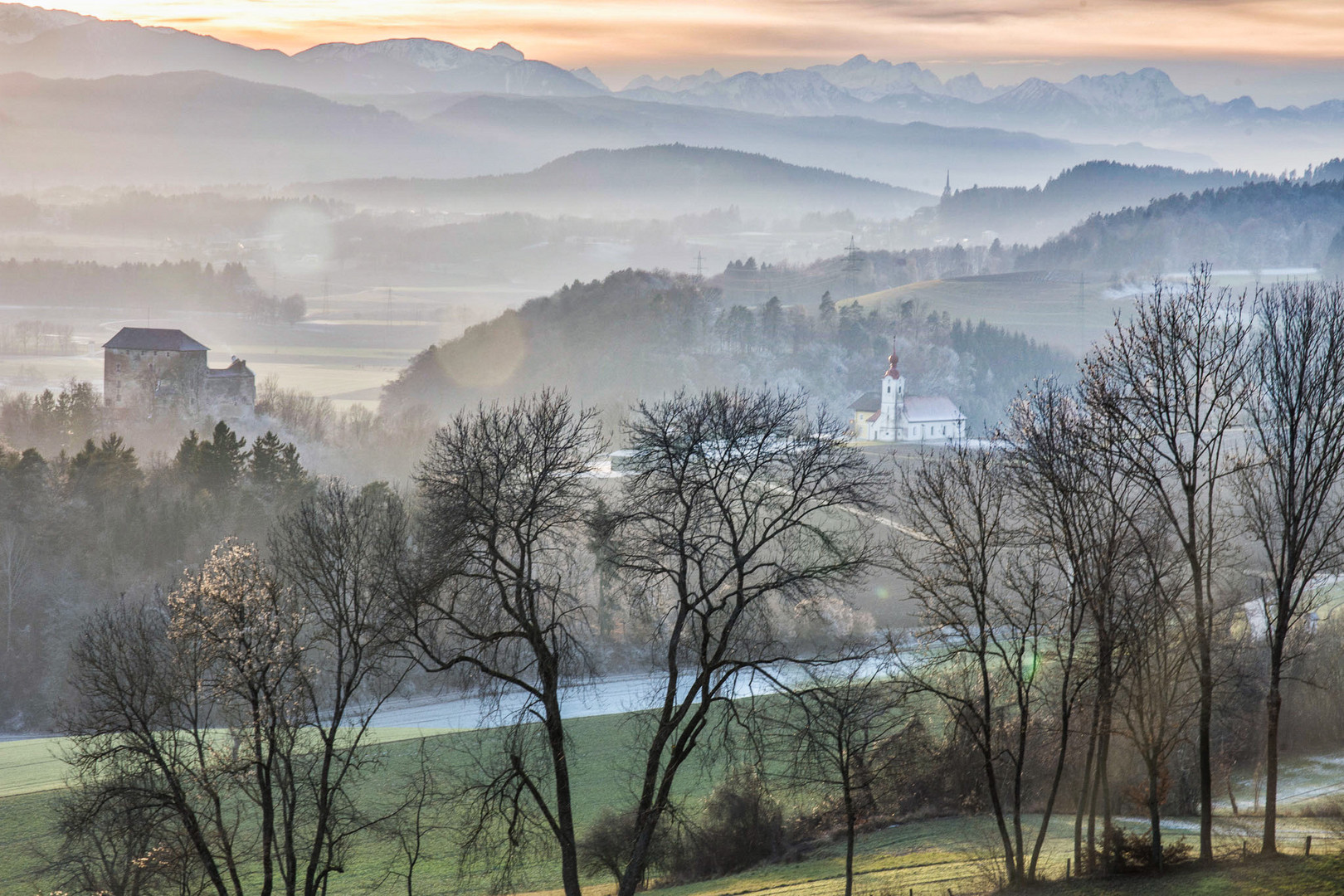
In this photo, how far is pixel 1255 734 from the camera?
98.4 ft

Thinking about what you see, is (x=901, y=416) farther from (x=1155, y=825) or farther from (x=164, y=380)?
(x=1155, y=825)

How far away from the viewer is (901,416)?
103 metres

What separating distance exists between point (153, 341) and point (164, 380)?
3918mm

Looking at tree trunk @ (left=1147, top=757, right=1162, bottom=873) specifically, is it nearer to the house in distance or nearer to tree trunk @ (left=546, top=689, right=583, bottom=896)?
tree trunk @ (left=546, top=689, right=583, bottom=896)

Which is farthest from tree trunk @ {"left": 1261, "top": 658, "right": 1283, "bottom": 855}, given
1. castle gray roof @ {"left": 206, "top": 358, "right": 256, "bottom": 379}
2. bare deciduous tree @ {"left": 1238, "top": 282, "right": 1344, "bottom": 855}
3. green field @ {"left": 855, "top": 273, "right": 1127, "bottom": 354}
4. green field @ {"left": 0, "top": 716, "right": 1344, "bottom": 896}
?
green field @ {"left": 855, "top": 273, "right": 1127, "bottom": 354}

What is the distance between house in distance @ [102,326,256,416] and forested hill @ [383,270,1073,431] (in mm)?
44569

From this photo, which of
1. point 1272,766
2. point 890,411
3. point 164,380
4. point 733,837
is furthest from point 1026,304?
point 1272,766

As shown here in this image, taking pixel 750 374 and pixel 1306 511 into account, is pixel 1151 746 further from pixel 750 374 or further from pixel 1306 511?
pixel 750 374

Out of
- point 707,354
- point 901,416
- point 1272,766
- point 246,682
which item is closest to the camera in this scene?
point 1272,766

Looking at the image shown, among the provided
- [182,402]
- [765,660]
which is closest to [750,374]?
[182,402]

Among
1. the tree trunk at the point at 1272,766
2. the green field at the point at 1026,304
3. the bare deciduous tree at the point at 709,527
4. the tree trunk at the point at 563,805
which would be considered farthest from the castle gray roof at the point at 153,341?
the green field at the point at 1026,304

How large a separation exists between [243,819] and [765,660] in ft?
58.1

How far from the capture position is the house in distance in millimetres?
92812

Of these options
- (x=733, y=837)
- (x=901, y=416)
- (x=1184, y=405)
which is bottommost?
(x=733, y=837)
